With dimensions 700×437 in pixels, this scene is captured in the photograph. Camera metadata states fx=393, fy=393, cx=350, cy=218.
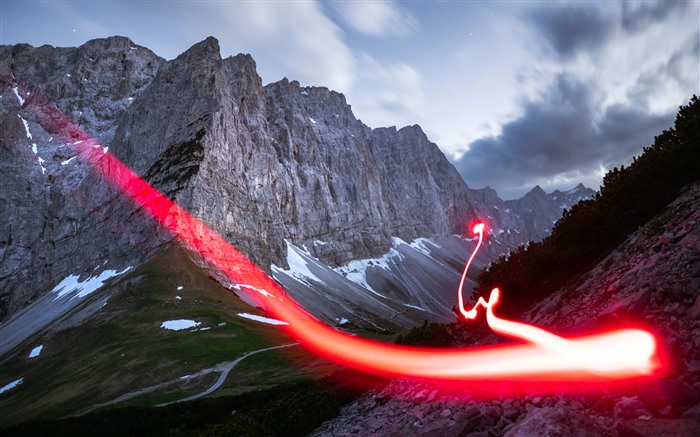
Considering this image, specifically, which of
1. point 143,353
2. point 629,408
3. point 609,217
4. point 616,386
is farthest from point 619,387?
point 143,353

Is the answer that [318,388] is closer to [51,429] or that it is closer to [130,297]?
[51,429]

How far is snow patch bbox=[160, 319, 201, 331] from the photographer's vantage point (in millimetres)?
83500

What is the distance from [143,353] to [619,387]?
77.0 m

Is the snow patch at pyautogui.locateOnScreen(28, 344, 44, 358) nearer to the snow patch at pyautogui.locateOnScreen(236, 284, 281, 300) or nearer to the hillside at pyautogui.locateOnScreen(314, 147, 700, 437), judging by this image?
the snow patch at pyautogui.locateOnScreen(236, 284, 281, 300)

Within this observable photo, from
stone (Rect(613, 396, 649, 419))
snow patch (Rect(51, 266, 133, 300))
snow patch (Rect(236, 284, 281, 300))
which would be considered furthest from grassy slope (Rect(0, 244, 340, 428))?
stone (Rect(613, 396, 649, 419))

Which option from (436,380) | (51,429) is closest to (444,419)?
(436,380)

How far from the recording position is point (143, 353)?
70062 millimetres

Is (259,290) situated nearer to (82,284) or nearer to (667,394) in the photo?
(82,284)

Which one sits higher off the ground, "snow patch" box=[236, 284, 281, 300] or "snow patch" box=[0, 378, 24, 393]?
"snow patch" box=[0, 378, 24, 393]

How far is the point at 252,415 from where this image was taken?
26422mm

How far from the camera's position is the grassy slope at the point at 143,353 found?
5744cm

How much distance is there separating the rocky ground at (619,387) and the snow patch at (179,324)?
72.2 metres

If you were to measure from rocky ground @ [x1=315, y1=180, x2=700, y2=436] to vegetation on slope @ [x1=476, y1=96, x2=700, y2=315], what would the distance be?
249 cm

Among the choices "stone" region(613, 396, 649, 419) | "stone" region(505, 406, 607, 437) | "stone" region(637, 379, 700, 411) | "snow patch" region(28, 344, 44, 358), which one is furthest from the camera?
"snow patch" region(28, 344, 44, 358)
